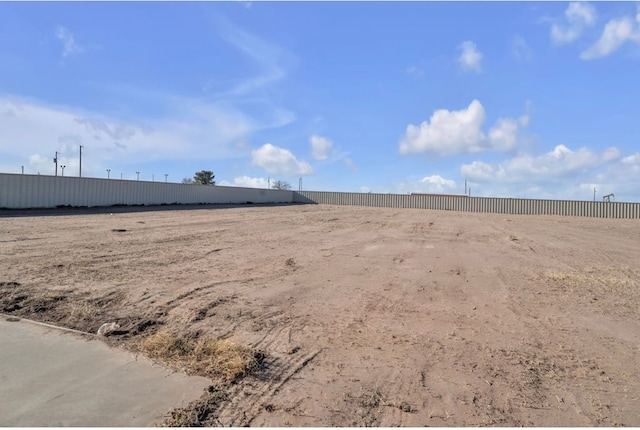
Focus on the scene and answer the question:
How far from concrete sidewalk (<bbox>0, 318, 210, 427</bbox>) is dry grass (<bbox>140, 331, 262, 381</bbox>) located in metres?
0.15

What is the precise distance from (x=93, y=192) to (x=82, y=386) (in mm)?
29744

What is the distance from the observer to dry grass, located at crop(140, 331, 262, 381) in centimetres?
398

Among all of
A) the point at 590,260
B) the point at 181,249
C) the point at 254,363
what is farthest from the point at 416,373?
the point at 590,260

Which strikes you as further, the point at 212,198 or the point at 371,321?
the point at 212,198

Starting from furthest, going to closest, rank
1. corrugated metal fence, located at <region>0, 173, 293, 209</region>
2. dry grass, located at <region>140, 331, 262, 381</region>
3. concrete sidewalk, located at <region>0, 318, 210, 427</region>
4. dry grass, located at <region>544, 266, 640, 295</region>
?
1. corrugated metal fence, located at <region>0, 173, 293, 209</region>
2. dry grass, located at <region>544, 266, 640, 295</region>
3. dry grass, located at <region>140, 331, 262, 381</region>
4. concrete sidewalk, located at <region>0, 318, 210, 427</region>

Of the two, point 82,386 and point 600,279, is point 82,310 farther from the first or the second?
point 600,279

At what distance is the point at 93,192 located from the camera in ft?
97.1

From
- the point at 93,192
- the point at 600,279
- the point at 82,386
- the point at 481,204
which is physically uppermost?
the point at 481,204

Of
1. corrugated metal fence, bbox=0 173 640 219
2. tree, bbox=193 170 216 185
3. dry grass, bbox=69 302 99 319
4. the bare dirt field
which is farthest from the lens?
tree, bbox=193 170 216 185

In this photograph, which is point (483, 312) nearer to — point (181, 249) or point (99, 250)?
point (181, 249)

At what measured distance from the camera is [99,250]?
10.8 metres

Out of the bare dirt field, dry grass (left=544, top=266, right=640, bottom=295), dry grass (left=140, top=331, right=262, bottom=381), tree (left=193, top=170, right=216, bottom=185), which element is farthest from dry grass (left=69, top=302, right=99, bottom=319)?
tree (left=193, top=170, right=216, bottom=185)

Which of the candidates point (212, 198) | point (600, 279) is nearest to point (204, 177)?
point (212, 198)

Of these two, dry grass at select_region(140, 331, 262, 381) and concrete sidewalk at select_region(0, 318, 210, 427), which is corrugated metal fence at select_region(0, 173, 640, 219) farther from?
dry grass at select_region(140, 331, 262, 381)
